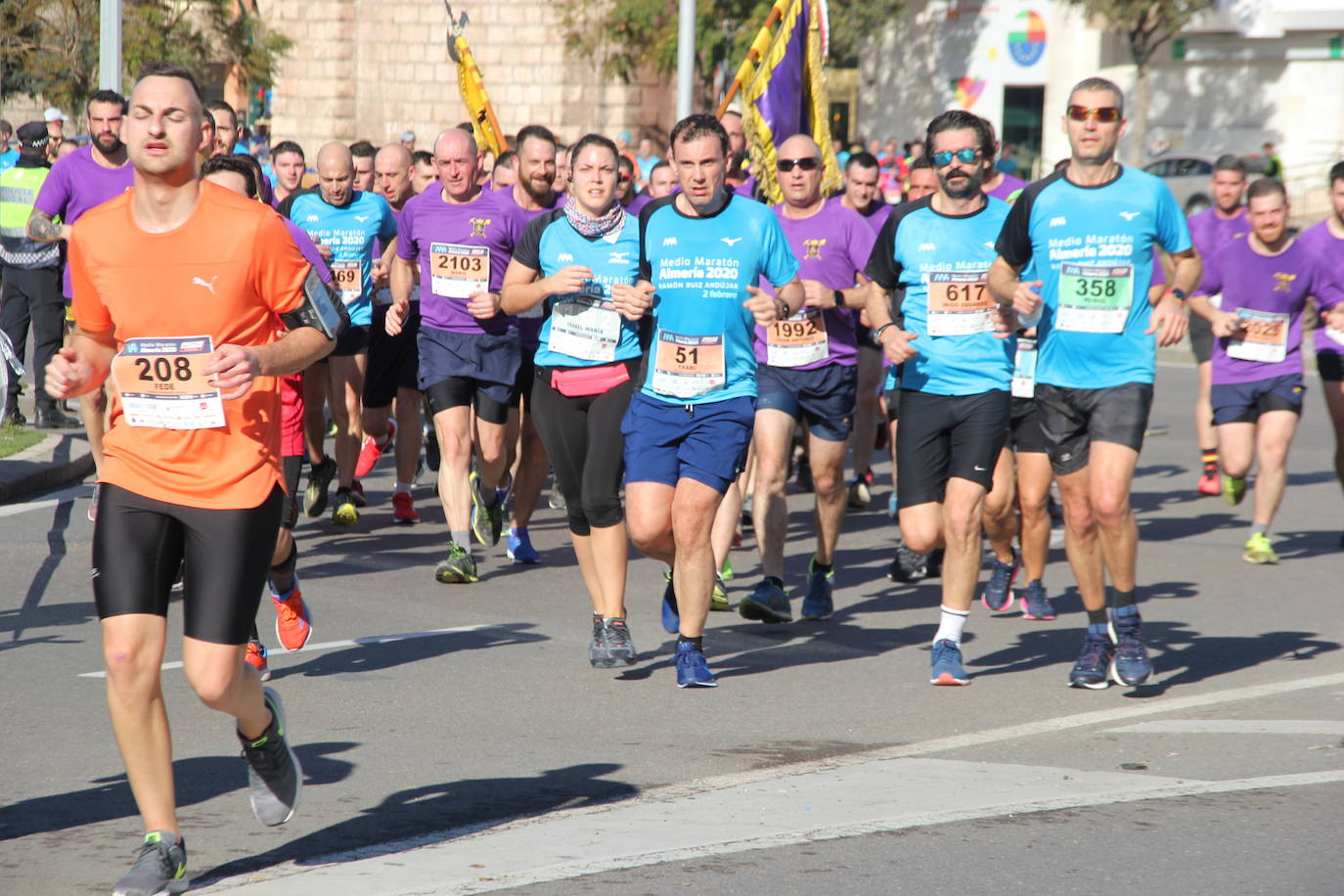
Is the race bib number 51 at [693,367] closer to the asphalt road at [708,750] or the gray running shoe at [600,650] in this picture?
the gray running shoe at [600,650]

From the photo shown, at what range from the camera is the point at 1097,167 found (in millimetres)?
6793

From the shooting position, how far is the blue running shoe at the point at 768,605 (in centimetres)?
816

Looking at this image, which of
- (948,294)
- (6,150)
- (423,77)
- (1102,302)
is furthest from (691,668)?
(423,77)

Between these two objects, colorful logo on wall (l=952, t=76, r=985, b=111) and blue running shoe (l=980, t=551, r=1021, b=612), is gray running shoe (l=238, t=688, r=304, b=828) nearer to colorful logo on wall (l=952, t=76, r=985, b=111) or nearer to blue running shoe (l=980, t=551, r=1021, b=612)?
blue running shoe (l=980, t=551, r=1021, b=612)

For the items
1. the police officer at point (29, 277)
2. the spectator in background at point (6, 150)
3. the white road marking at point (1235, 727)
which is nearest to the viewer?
the white road marking at point (1235, 727)

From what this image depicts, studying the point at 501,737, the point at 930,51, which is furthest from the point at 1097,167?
the point at 930,51

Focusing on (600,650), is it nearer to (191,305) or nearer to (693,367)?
(693,367)

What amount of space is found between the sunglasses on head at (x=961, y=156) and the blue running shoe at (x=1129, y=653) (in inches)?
73.7

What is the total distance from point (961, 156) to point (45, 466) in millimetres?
6560

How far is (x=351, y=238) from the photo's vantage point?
10703 mm

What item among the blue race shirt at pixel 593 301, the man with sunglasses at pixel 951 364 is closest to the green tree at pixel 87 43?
the blue race shirt at pixel 593 301

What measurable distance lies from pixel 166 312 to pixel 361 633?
3.48 metres

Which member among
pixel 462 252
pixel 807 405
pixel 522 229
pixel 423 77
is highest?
pixel 423 77

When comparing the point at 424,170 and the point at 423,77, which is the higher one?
the point at 423,77
